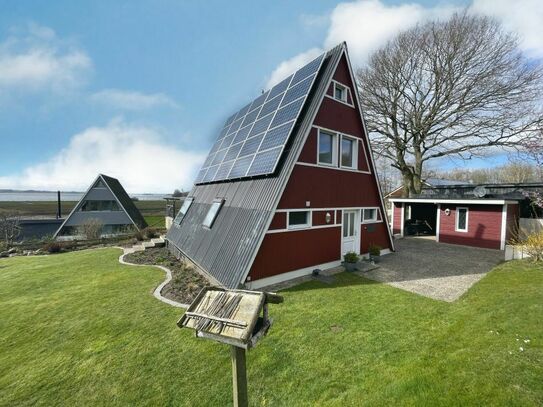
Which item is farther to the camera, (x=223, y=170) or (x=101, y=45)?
(x=223, y=170)

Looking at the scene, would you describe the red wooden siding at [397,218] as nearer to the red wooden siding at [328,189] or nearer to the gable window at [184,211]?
the red wooden siding at [328,189]

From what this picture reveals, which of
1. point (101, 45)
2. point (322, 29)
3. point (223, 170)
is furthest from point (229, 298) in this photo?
point (322, 29)

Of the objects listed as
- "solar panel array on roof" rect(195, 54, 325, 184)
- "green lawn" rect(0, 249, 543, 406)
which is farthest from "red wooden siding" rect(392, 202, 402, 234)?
"solar panel array on roof" rect(195, 54, 325, 184)

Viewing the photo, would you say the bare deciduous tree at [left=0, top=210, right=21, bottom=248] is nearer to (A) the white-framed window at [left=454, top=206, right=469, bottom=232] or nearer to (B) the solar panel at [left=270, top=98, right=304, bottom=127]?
(B) the solar panel at [left=270, top=98, right=304, bottom=127]

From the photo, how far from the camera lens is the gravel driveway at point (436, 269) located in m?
7.37

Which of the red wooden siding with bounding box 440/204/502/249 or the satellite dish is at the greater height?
the satellite dish

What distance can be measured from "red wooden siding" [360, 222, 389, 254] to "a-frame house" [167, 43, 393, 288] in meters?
0.05

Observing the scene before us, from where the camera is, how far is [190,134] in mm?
16969

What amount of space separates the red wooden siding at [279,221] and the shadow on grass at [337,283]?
1.94 metres

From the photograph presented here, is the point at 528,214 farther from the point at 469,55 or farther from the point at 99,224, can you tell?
the point at 99,224

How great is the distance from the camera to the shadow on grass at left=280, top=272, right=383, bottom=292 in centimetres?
743

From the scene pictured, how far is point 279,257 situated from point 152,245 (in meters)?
10.1

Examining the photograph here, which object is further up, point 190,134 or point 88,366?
point 190,134

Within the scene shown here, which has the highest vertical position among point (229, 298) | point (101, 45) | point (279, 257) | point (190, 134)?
point (101, 45)
